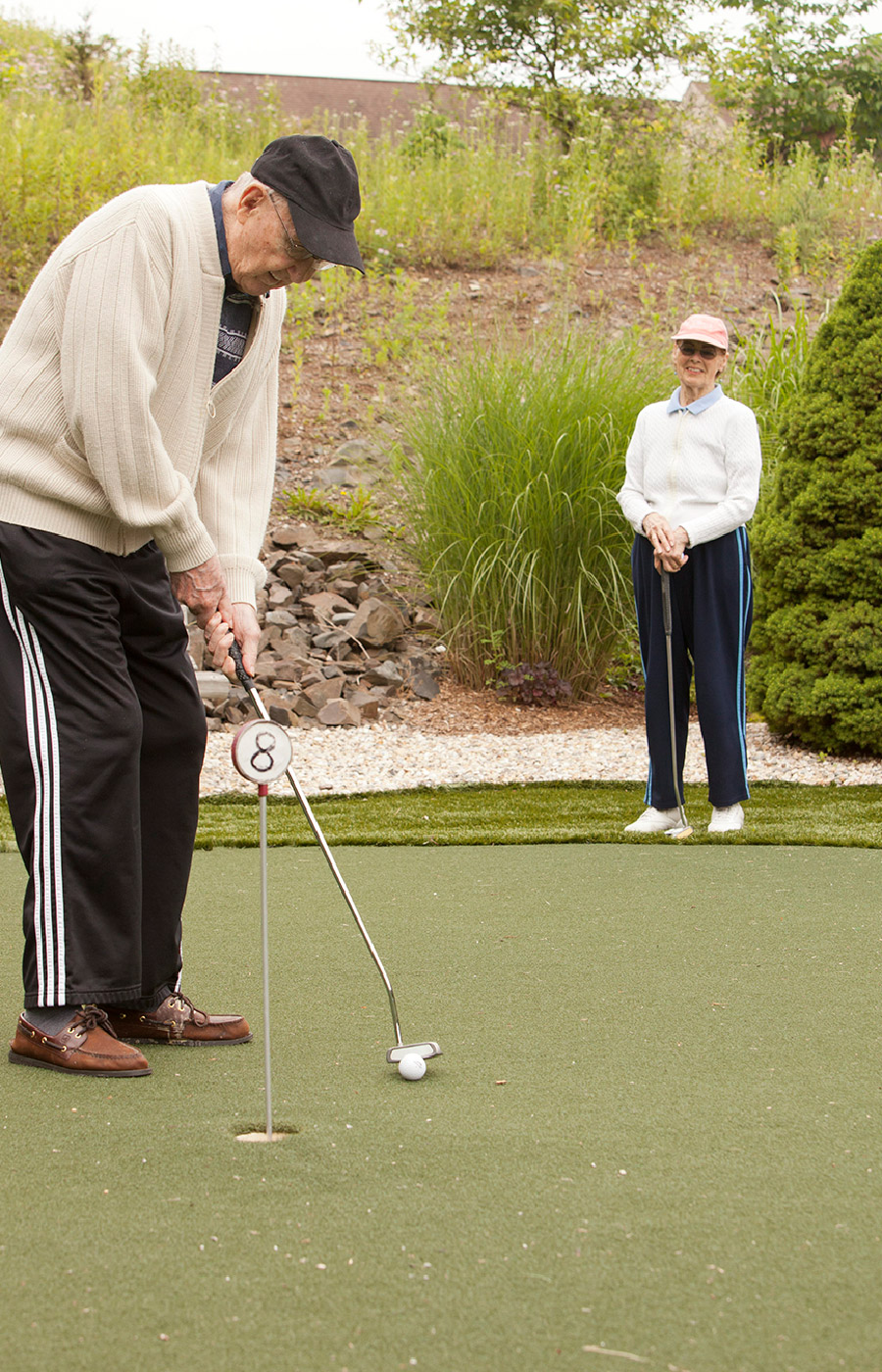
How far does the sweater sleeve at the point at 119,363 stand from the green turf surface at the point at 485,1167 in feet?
3.41

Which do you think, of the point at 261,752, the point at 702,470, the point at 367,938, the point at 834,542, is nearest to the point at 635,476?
the point at 702,470

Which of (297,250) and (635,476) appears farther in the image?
(635,476)

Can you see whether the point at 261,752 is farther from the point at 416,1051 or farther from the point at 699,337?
the point at 699,337

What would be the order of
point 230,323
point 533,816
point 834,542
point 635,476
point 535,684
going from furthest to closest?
point 535,684
point 834,542
point 533,816
point 635,476
point 230,323

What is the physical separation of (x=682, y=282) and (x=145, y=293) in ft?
34.5

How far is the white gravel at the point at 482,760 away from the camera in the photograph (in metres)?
6.05

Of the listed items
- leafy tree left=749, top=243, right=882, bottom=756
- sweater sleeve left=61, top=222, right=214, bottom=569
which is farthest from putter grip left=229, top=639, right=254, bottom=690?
leafy tree left=749, top=243, right=882, bottom=756

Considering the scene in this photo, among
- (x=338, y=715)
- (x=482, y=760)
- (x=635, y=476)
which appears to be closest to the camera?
(x=635, y=476)

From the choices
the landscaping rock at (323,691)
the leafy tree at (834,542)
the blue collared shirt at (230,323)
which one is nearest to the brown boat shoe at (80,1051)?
the blue collared shirt at (230,323)

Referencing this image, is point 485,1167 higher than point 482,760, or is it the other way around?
→ point 485,1167

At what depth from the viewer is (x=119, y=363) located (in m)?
2.22

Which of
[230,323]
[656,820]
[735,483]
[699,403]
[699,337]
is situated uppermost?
[699,337]

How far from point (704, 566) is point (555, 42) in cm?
1228

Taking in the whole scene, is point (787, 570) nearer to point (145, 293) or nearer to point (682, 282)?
point (145, 293)
